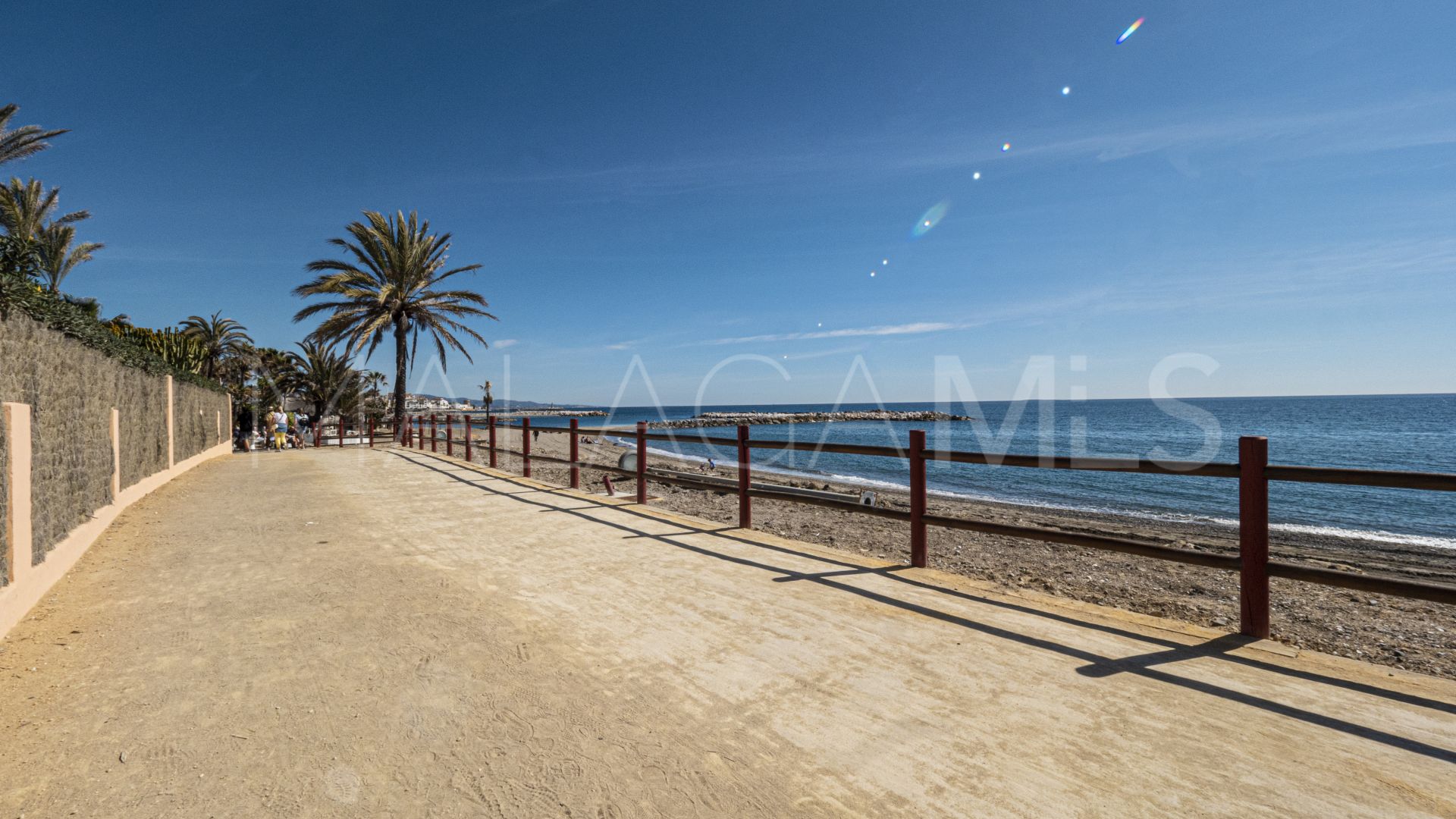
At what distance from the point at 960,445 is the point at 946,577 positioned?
46.7 meters

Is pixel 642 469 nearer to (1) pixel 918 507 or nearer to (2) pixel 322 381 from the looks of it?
(1) pixel 918 507

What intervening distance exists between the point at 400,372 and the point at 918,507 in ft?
74.4

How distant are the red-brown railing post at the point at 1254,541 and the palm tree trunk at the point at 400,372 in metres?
23.4

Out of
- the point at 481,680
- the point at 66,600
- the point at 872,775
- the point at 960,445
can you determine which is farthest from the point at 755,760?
the point at 960,445

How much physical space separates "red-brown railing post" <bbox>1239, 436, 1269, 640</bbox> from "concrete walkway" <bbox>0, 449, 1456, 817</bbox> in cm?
20

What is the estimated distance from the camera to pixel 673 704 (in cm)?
266

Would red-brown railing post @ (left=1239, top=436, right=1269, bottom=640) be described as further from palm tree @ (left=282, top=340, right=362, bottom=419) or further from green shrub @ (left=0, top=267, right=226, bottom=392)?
palm tree @ (left=282, top=340, right=362, bottom=419)

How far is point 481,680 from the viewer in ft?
9.52

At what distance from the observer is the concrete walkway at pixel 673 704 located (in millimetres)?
2053

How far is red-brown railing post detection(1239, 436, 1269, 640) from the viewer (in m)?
3.40

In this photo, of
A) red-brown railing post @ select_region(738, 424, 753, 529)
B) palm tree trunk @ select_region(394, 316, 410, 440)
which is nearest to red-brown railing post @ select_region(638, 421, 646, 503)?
red-brown railing post @ select_region(738, 424, 753, 529)

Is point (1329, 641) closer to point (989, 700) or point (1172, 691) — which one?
point (1172, 691)

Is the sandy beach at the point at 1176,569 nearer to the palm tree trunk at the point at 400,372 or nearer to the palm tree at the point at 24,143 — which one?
the palm tree trunk at the point at 400,372

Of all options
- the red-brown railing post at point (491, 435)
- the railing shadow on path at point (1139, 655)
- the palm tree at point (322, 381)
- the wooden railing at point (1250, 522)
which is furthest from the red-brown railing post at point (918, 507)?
the palm tree at point (322, 381)
